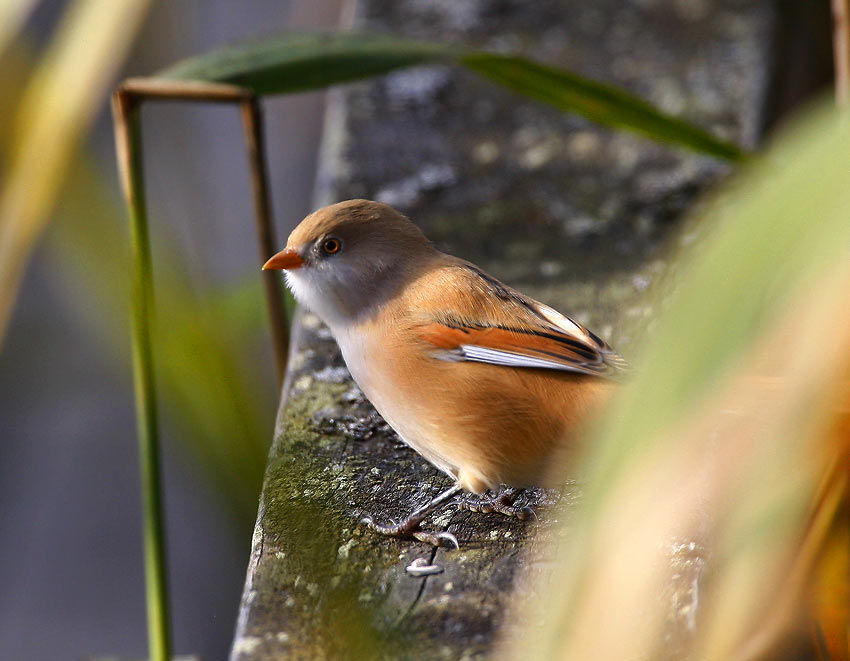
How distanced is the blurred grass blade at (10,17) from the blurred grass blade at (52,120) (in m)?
0.11

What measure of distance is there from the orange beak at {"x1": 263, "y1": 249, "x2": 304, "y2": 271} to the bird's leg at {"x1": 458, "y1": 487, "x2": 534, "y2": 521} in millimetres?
510

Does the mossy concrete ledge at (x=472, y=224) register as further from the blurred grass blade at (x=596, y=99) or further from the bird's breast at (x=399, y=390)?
the blurred grass blade at (x=596, y=99)

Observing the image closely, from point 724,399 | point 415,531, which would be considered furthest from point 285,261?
point 724,399

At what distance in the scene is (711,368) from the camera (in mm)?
701

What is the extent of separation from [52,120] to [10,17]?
167 millimetres

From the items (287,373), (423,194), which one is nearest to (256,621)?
(287,373)

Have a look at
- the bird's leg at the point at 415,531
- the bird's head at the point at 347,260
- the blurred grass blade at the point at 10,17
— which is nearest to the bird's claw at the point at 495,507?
the bird's leg at the point at 415,531

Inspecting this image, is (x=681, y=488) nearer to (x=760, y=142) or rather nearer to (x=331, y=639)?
(x=331, y=639)

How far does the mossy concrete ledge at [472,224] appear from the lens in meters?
1.35

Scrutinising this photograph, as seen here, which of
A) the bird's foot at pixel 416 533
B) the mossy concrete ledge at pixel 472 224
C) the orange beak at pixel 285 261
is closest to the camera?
the mossy concrete ledge at pixel 472 224

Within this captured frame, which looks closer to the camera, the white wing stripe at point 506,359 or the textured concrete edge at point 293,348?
Result: the textured concrete edge at point 293,348

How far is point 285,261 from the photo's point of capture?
1819 mm

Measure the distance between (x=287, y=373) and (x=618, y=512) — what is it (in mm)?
1372

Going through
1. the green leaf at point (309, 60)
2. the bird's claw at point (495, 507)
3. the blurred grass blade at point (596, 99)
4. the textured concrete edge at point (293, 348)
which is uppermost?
the green leaf at point (309, 60)
